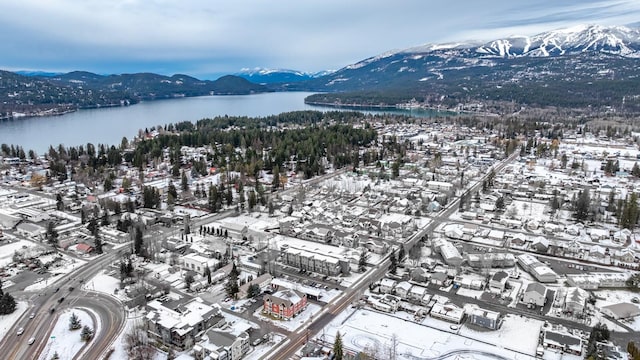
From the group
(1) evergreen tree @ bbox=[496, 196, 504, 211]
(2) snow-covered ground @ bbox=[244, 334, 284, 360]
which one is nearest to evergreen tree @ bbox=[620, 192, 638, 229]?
(1) evergreen tree @ bbox=[496, 196, 504, 211]

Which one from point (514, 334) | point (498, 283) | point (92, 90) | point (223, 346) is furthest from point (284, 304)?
point (92, 90)

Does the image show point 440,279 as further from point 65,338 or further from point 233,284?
point 65,338

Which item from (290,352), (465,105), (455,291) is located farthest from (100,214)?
(465,105)

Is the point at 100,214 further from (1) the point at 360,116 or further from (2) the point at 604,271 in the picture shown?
(1) the point at 360,116

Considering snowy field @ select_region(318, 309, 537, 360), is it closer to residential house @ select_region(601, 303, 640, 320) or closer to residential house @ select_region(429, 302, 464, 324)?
residential house @ select_region(429, 302, 464, 324)

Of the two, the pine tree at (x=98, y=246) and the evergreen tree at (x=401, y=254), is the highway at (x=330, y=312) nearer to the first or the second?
the evergreen tree at (x=401, y=254)
